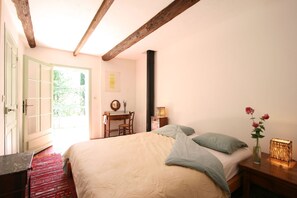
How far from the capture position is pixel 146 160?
169 centimetres

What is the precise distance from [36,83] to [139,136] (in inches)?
104

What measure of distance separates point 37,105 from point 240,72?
4.08m

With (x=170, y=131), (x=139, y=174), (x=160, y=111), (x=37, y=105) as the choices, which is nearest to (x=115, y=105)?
(x=160, y=111)

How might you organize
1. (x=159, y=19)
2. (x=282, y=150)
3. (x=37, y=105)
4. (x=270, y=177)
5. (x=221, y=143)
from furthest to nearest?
(x=37, y=105) < (x=159, y=19) < (x=221, y=143) < (x=282, y=150) < (x=270, y=177)

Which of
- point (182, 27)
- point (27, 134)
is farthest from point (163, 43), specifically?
point (27, 134)

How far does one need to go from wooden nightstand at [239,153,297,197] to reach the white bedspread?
0.40 meters

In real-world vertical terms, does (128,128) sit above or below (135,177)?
below

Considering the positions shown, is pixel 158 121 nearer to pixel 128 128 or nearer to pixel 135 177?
pixel 128 128

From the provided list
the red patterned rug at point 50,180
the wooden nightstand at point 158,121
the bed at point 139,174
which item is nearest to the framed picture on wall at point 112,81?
the wooden nightstand at point 158,121

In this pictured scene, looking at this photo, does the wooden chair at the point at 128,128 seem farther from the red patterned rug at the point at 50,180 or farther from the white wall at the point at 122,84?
the red patterned rug at the point at 50,180

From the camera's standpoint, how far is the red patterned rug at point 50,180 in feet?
6.42

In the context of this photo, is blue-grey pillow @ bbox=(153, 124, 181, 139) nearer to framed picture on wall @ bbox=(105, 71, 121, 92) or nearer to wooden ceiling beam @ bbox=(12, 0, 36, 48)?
framed picture on wall @ bbox=(105, 71, 121, 92)

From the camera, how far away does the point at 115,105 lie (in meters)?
4.74

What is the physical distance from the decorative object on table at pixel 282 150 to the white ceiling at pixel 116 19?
1.79 metres
